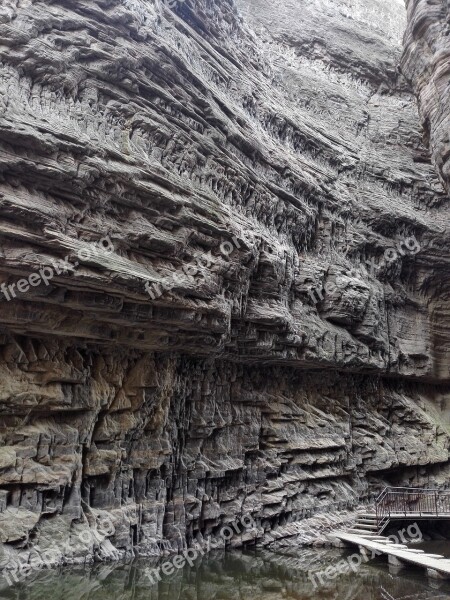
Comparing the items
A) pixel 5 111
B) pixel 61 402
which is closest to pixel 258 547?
pixel 61 402

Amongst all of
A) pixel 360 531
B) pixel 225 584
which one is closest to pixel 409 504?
pixel 360 531

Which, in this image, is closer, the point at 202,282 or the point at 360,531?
the point at 202,282

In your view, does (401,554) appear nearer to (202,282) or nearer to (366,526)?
(366,526)

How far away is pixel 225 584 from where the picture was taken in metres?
10.4

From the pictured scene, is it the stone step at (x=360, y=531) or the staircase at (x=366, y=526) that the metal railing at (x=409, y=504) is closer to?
the staircase at (x=366, y=526)

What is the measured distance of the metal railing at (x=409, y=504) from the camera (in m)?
15.6

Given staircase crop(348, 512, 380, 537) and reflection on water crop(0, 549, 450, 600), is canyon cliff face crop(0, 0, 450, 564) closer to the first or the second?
reflection on water crop(0, 549, 450, 600)

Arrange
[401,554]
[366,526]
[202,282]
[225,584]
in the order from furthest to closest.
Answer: [366,526], [202,282], [401,554], [225,584]

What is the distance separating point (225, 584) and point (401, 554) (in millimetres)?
4425

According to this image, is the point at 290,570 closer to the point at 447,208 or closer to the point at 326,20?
the point at 447,208

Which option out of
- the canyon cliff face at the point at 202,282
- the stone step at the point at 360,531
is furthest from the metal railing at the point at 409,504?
the canyon cliff face at the point at 202,282

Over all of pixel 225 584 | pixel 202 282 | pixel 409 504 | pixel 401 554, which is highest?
pixel 202 282

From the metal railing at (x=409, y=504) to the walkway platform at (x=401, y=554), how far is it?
1594 millimetres

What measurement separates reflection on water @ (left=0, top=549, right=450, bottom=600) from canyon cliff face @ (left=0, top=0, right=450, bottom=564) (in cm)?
96
